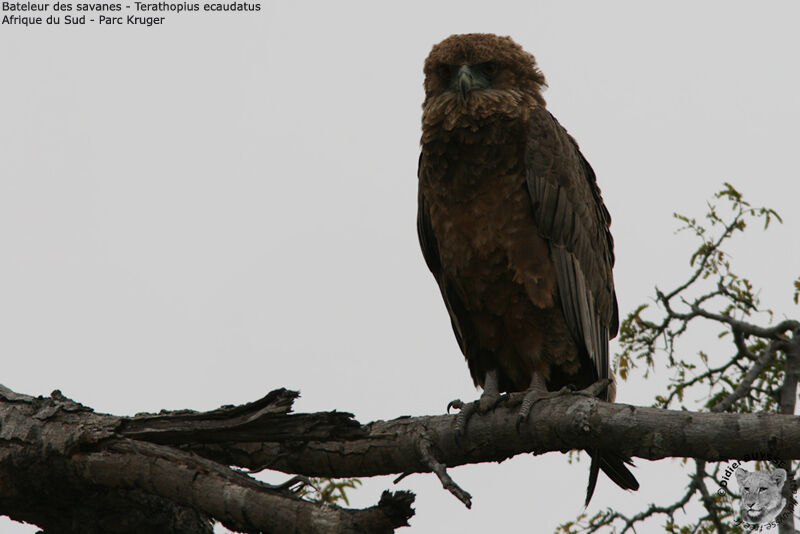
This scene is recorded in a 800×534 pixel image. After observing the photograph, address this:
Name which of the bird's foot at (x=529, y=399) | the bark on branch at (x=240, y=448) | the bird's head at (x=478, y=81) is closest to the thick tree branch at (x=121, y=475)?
the bark on branch at (x=240, y=448)

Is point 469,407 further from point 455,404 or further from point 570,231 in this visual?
point 570,231

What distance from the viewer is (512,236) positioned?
Result: 5.56m

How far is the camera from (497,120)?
573 cm

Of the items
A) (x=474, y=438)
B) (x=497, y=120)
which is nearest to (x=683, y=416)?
(x=474, y=438)

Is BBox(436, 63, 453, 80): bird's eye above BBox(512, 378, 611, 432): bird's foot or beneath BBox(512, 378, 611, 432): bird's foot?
above

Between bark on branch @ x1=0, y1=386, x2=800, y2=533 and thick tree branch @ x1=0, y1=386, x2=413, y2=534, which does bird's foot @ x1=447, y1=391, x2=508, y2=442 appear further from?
thick tree branch @ x1=0, y1=386, x2=413, y2=534

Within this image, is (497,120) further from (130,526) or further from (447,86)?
(130,526)

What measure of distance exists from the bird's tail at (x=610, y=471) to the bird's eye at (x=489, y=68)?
8.93 ft

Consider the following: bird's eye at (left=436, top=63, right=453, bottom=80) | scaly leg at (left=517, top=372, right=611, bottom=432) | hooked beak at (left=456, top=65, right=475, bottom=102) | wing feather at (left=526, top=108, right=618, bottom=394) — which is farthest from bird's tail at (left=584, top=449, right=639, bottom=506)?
bird's eye at (left=436, top=63, right=453, bottom=80)

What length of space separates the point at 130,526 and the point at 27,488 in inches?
20.4

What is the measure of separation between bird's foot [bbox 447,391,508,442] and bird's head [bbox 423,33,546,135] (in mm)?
1804

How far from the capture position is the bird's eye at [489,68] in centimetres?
618

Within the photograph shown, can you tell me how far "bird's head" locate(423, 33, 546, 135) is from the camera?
580cm

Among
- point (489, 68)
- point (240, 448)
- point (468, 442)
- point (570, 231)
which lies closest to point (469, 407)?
point (468, 442)
